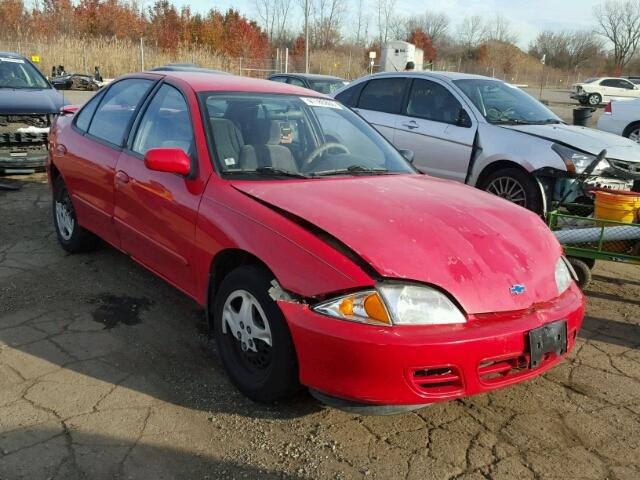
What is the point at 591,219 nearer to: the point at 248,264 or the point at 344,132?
the point at 344,132

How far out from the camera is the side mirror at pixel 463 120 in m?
6.49

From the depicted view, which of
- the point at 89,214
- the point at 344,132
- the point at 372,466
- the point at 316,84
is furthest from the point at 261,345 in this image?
the point at 316,84

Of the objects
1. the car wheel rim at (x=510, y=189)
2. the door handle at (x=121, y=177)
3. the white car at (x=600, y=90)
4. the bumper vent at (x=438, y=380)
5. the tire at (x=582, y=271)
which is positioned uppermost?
the white car at (x=600, y=90)

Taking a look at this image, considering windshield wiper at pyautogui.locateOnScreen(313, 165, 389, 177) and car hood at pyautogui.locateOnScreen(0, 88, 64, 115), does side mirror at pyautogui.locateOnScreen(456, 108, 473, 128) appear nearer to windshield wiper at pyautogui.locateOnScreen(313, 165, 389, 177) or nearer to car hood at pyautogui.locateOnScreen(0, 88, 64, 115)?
windshield wiper at pyautogui.locateOnScreen(313, 165, 389, 177)

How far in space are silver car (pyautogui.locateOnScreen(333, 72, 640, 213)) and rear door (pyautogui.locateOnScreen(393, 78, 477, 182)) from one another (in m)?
0.01

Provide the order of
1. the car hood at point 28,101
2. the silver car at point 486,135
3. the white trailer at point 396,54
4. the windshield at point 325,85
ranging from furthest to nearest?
the white trailer at point 396,54 < the windshield at point 325,85 < the car hood at point 28,101 < the silver car at point 486,135

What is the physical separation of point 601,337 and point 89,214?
3.86 meters

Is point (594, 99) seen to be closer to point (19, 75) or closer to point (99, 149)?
point (19, 75)

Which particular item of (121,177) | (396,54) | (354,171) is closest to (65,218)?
(121,177)

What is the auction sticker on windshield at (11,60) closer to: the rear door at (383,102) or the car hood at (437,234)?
the rear door at (383,102)

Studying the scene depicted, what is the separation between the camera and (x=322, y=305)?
2.46m

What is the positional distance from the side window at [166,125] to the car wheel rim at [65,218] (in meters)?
1.45

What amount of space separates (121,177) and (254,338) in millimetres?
1737

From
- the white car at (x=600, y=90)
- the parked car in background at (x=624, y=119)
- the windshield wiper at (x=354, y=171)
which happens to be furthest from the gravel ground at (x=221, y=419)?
the white car at (x=600, y=90)
